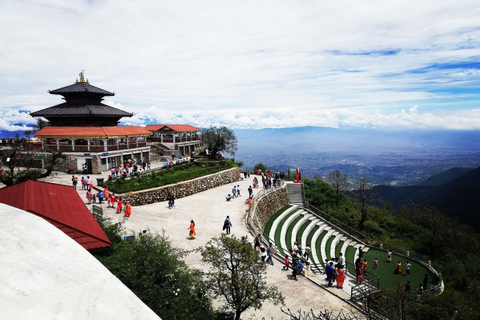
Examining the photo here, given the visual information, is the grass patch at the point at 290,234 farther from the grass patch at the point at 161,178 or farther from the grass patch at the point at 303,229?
the grass patch at the point at 161,178

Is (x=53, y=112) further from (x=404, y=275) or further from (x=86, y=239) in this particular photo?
(x=404, y=275)

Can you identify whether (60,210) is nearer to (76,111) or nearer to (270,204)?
(270,204)

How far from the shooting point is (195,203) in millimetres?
27453

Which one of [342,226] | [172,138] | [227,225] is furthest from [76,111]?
[342,226]

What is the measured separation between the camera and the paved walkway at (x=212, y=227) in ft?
42.1

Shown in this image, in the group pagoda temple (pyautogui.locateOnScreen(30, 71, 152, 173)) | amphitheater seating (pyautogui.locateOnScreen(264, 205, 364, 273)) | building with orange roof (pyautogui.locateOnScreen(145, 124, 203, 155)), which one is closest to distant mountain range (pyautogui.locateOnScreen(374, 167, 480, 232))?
amphitheater seating (pyautogui.locateOnScreen(264, 205, 364, 273))

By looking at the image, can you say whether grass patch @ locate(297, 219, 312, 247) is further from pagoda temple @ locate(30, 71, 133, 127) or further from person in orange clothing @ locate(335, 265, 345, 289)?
pagoda temple @ locate(30, 71, 133, 127)

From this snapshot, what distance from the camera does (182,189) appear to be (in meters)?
29.7

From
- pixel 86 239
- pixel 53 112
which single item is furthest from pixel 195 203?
pixel 53 112

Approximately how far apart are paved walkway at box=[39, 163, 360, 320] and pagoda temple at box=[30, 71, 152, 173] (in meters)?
2.70

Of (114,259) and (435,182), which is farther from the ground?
(114,259)

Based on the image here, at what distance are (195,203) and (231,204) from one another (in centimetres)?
327

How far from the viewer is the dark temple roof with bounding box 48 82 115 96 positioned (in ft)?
145

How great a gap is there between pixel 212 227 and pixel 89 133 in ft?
73.5
